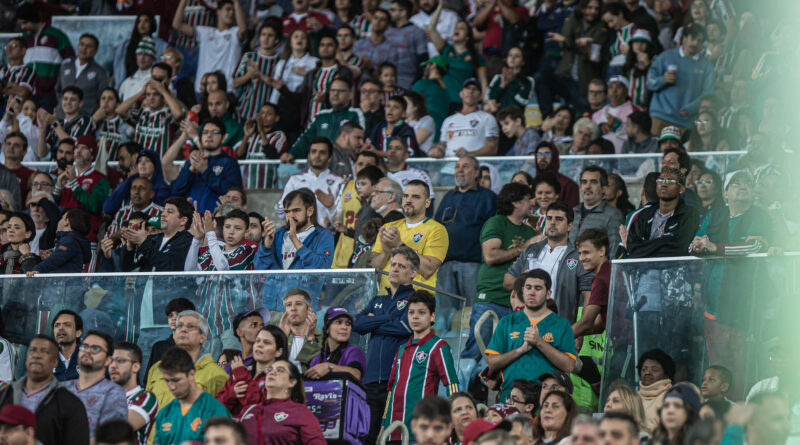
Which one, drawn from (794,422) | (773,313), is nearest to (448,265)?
(773,313)

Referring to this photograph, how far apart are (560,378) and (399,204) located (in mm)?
3430

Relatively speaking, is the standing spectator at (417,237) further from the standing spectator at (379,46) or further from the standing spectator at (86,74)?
the standing spectator at (86,74)

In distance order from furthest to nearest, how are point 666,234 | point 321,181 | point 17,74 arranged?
point 17,74 → point 321,181 → point 666,234

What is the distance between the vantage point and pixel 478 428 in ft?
24.9

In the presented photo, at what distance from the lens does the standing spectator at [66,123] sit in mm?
15641

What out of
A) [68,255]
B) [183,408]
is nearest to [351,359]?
[183,408]

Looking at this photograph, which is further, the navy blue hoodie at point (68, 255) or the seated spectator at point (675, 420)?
the navy blue hoodie at point (68, 255)

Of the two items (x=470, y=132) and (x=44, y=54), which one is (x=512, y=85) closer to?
(x=470, y=132)

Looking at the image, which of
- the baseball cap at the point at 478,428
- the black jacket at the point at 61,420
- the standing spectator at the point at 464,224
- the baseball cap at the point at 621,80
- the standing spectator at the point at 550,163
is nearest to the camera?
the baseball cap at the point at 478,428

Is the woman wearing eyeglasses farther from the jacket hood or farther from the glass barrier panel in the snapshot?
the jacket hood

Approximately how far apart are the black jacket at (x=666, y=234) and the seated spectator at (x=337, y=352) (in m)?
2.39

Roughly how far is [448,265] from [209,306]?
8.05 feet

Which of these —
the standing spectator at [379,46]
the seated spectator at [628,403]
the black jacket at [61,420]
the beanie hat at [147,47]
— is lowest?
the black jacket at [61,420]

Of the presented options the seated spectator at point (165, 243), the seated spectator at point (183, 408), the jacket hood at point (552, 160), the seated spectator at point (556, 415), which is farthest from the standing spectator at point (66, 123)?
the seated spectator at point (556, 415)
